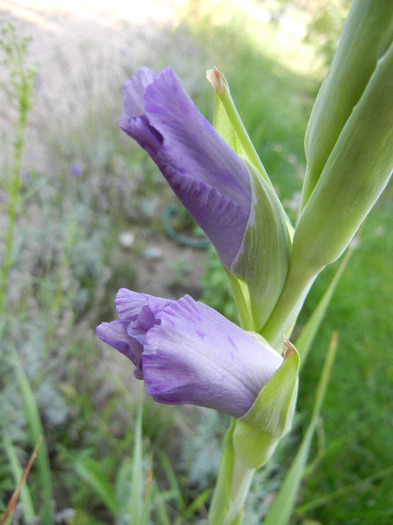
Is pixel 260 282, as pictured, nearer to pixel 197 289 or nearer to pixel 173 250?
pixel 197 289

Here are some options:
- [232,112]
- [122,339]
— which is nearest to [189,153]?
[232,112]

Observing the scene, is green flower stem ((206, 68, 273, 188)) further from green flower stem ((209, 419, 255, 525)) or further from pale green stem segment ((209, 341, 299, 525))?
green flower stem ((209, 419, 255, 525))

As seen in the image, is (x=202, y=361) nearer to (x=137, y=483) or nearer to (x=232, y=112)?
(x=232, y=112)

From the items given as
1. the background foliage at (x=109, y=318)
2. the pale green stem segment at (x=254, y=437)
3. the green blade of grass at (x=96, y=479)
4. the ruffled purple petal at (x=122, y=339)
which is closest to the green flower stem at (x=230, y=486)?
the pale green stem segment at (x=254, y=437)

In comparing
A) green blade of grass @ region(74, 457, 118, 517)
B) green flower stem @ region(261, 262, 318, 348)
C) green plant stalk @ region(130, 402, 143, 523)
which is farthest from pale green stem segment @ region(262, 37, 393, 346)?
green blade of grass @ region(74, 457, 118, 517)

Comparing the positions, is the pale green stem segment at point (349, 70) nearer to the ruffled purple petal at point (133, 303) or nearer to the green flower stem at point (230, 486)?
the ruffled purple petal at point (133, 303)

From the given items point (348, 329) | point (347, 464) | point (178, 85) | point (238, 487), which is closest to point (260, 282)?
point (178, 85)
